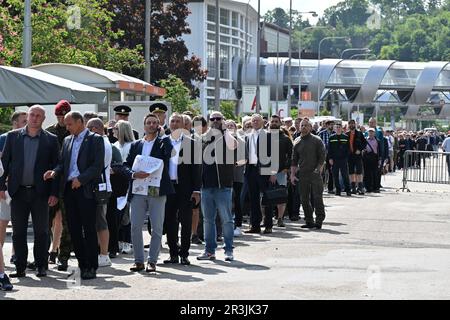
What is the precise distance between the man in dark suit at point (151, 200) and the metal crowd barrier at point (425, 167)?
857 inches

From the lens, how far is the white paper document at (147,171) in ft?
45.2

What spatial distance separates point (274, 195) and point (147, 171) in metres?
5.96

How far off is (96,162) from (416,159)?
78.2 feet

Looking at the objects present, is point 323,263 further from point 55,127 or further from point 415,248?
point 55,127

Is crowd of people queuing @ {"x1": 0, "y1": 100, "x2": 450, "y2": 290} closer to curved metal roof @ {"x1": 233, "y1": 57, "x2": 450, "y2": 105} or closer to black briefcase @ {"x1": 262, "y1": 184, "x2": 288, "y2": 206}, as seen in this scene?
black briefcase @ {"x1": 262, "y1": 184, "x2": 288, "y2": 206}

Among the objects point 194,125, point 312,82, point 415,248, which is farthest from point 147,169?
point 312,82

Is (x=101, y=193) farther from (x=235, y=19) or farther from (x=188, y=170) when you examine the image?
(x=235, y=19)

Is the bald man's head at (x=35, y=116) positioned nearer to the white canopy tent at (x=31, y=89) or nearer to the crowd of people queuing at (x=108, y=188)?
the crowd of people queuing at (x=108, y=188)

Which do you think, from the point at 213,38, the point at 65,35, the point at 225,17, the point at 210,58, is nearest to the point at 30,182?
the point at 65,35

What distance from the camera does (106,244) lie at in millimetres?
14281

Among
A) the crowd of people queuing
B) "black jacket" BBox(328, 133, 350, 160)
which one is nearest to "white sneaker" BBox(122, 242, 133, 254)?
the crowd of people queuing

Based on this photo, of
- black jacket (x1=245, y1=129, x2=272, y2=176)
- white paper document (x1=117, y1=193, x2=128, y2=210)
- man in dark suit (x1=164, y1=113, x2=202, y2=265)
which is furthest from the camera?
black jacket (x1=245, y1=129, x2=272, y2=176)

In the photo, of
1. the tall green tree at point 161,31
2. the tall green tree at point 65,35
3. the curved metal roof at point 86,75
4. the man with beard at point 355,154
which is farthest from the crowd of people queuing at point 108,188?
the tall green tree at point 161,31

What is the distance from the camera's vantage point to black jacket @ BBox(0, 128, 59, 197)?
13.1m
